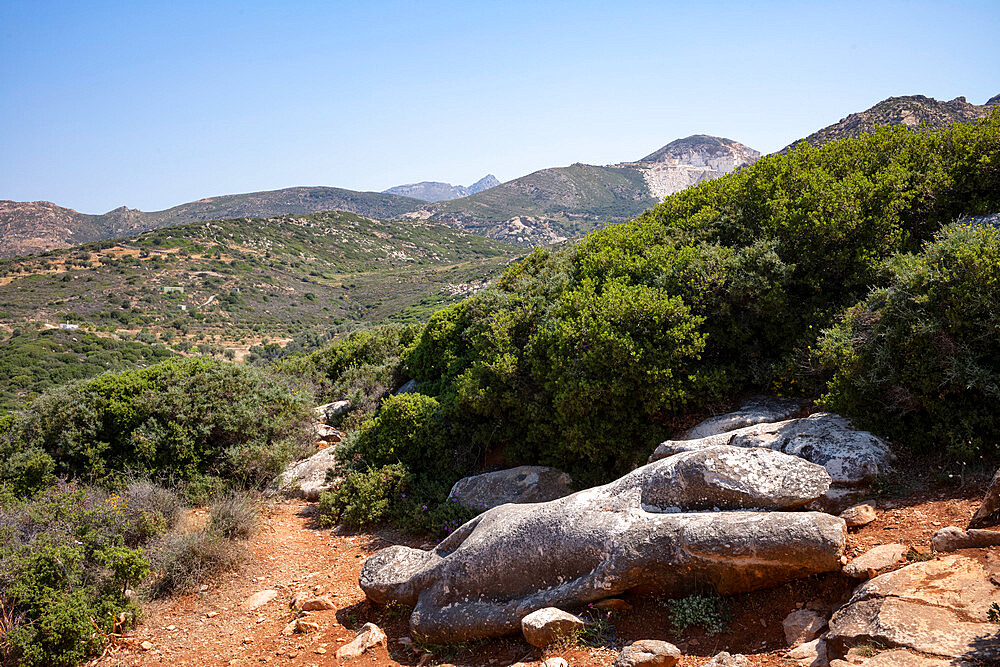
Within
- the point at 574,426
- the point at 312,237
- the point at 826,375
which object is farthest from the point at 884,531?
the point at 312,237

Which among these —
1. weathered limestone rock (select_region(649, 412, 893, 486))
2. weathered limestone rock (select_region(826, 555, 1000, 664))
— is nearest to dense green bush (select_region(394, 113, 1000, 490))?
weathered limestone rock (select_region(649, 412, 893, 486))

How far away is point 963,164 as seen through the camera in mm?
8578

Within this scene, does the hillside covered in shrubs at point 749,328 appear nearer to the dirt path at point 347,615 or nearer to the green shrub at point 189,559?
the dirt path at point 347,615

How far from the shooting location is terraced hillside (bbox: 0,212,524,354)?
2157 inches

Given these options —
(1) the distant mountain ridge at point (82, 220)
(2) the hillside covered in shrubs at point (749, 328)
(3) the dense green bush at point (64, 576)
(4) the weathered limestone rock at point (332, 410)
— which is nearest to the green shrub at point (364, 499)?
(2) the hillside covered in shrubs at point (749, 328)

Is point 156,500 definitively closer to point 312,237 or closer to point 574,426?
point 574,426

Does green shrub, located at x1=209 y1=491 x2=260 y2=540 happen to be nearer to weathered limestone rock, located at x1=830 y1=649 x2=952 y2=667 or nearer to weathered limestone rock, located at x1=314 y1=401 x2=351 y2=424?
weathered limestone rock, located at x1=314 y1=401 x2=351 y2=424

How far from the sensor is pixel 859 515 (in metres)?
5.29

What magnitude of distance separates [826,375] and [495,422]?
5.70 m

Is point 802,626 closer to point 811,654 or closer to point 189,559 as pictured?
point 811,654

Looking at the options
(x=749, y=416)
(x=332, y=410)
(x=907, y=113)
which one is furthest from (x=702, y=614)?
(x=907, y=113)

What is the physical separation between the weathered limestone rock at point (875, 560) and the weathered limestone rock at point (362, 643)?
5109 mm

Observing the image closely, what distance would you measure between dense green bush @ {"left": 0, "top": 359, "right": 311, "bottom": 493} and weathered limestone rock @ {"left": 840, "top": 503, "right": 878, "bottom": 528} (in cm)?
993

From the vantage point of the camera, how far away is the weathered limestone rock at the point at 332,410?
47.8 ft
